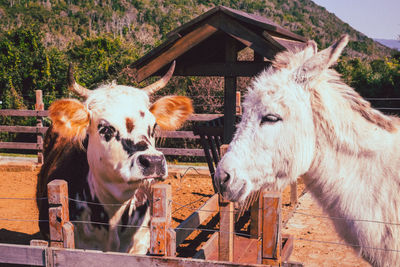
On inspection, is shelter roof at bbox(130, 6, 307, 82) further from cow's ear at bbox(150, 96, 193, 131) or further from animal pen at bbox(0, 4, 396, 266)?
cow's ear at bbox(150, 96, 193, 131)

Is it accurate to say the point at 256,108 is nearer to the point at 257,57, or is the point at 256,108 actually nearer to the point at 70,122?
the point at 70,122

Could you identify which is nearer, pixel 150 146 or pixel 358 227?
pixel 358 227

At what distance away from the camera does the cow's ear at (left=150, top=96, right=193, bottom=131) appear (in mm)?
3439

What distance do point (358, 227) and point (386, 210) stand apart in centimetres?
19

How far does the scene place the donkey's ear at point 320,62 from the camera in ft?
6.81

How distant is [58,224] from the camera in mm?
2248

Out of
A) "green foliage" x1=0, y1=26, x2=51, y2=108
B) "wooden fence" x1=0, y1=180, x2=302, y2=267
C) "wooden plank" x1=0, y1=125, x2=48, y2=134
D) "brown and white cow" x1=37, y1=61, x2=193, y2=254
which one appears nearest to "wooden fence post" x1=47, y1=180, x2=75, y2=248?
"wooden fence" x1=0, y1=180, x2=302, y2=267

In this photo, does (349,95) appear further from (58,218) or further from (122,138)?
(58,218)

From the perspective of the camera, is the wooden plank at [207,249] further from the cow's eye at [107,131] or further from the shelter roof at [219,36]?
the shelter roof at [219,36]

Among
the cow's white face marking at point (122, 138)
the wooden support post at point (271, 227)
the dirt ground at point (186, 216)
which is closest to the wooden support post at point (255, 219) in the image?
the dirt ground at point (186, 216)

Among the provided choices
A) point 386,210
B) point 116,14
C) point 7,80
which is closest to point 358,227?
point 386,210

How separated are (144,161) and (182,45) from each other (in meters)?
2.75

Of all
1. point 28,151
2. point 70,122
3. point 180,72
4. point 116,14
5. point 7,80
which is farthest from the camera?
point 116,14

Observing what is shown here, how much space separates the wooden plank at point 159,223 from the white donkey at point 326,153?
0.34 metres
